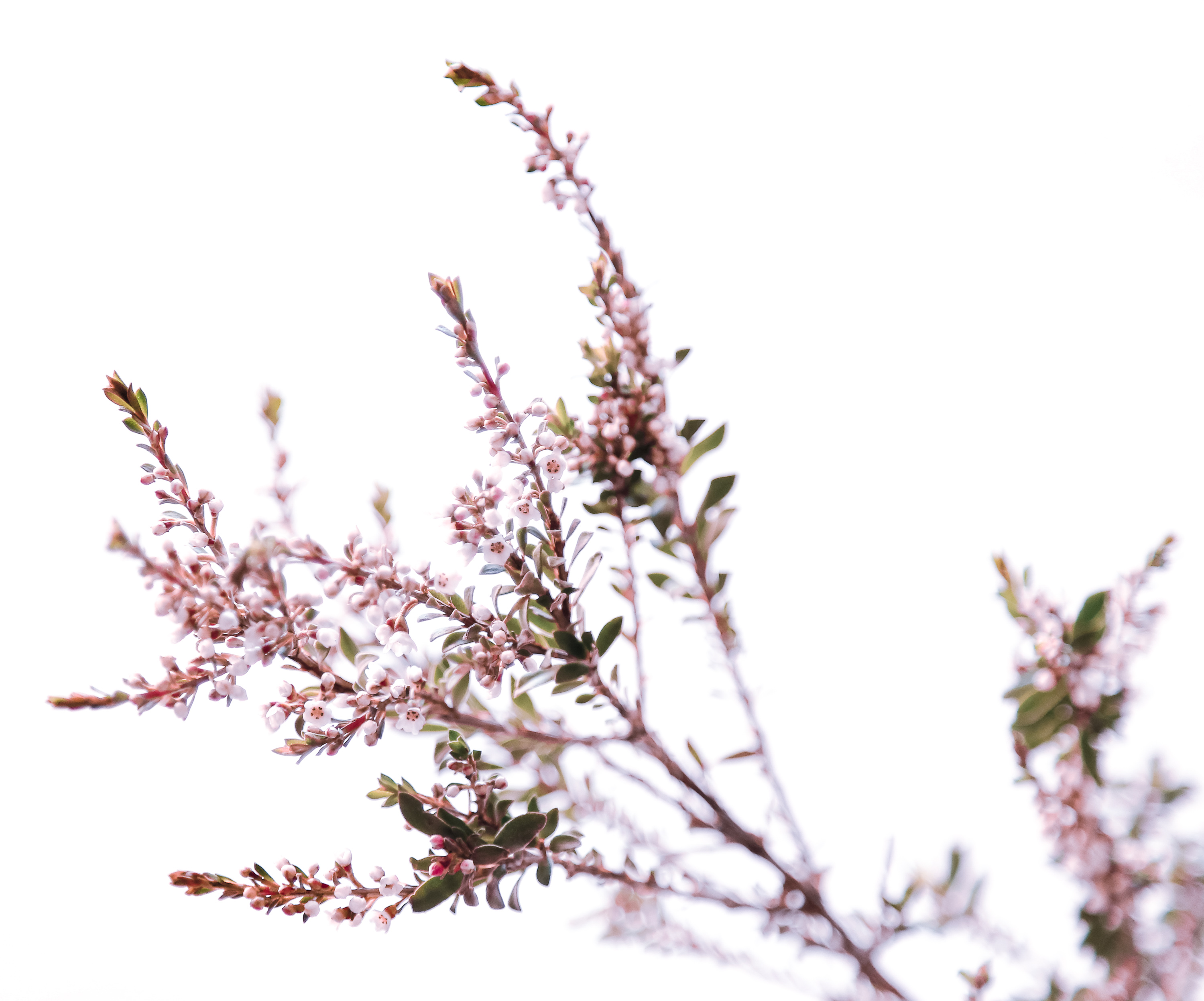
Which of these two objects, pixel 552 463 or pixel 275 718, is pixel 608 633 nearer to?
pixel 552 463

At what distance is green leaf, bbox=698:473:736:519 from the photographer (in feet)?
2.26

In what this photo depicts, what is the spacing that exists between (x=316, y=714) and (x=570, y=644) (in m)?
0.18

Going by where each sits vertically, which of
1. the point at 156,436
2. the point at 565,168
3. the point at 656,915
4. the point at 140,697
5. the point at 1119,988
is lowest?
the point at 1119,988

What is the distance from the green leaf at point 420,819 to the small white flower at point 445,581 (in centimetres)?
14

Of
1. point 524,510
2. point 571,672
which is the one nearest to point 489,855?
point 571,672

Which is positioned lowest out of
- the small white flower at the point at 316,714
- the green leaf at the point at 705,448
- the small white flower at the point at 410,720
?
the small white flower at the point at 316,714

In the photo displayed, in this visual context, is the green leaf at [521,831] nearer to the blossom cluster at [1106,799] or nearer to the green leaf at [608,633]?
the green leaf at [608,633]

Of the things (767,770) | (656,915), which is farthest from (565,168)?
(656,915)

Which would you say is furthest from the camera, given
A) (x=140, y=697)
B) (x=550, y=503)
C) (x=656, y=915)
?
(x=656, y=915)

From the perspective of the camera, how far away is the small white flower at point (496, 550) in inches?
21.3

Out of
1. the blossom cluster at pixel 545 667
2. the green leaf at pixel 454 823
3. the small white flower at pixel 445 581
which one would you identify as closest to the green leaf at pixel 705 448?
the blossom cluster at pixel 545 667

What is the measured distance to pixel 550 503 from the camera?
0.58 meters

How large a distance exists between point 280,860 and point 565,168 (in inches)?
20.4

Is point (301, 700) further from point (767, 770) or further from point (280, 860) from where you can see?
point (767, 770)
